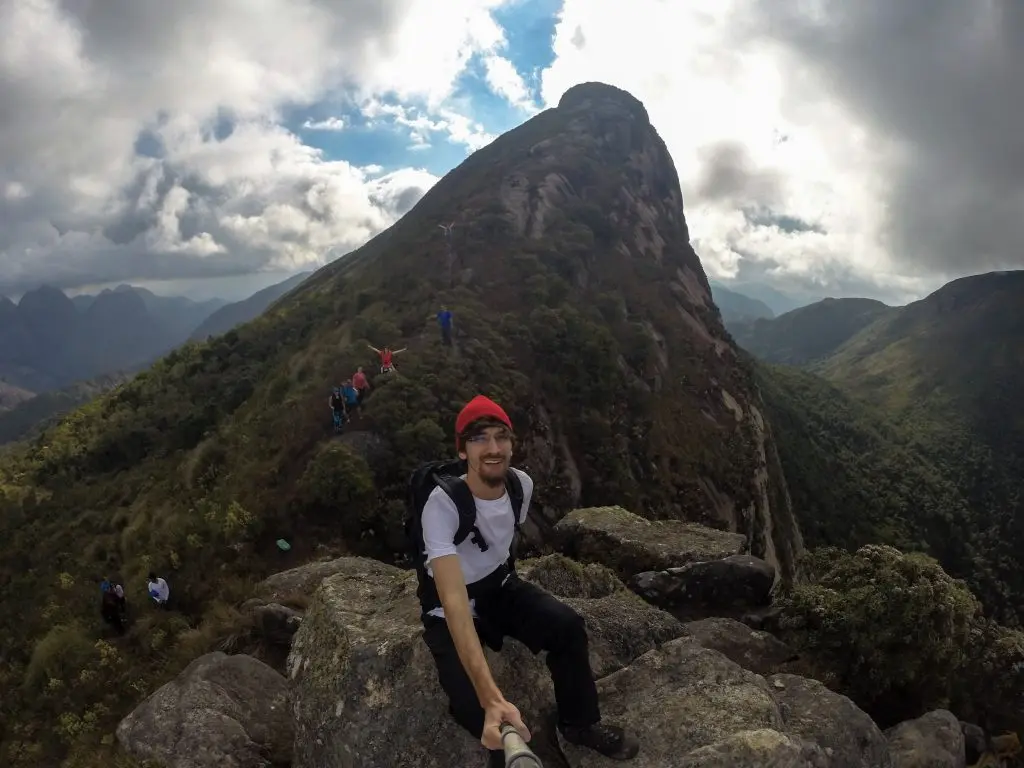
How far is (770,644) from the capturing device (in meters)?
9.68

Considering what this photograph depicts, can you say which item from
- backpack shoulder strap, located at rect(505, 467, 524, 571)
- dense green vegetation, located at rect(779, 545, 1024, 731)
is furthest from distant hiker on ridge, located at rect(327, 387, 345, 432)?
backpack shoulder strap, located at rect(505, 467, 524, 571)

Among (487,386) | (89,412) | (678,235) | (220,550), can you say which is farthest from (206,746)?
(678,235)

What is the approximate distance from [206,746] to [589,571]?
6102mm

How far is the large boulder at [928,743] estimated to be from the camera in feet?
22.8

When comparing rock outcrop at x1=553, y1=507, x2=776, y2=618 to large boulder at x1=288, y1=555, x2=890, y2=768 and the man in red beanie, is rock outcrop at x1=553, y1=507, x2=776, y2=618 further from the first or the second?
the man in red beanie

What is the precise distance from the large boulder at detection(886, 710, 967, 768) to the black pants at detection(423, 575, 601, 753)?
4.44m

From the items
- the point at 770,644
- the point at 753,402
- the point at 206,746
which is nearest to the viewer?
the point at 206,746

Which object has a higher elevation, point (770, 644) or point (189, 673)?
point (189, 673)

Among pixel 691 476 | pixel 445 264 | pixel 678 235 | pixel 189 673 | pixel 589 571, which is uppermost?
pixel 678 235

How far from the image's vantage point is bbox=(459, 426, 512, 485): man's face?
482cm

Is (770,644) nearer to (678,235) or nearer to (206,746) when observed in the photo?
(206,746)

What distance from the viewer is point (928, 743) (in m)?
7.18

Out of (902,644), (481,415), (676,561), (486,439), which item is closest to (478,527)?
(486,439)

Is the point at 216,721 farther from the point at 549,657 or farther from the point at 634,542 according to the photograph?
the point at 634,542
